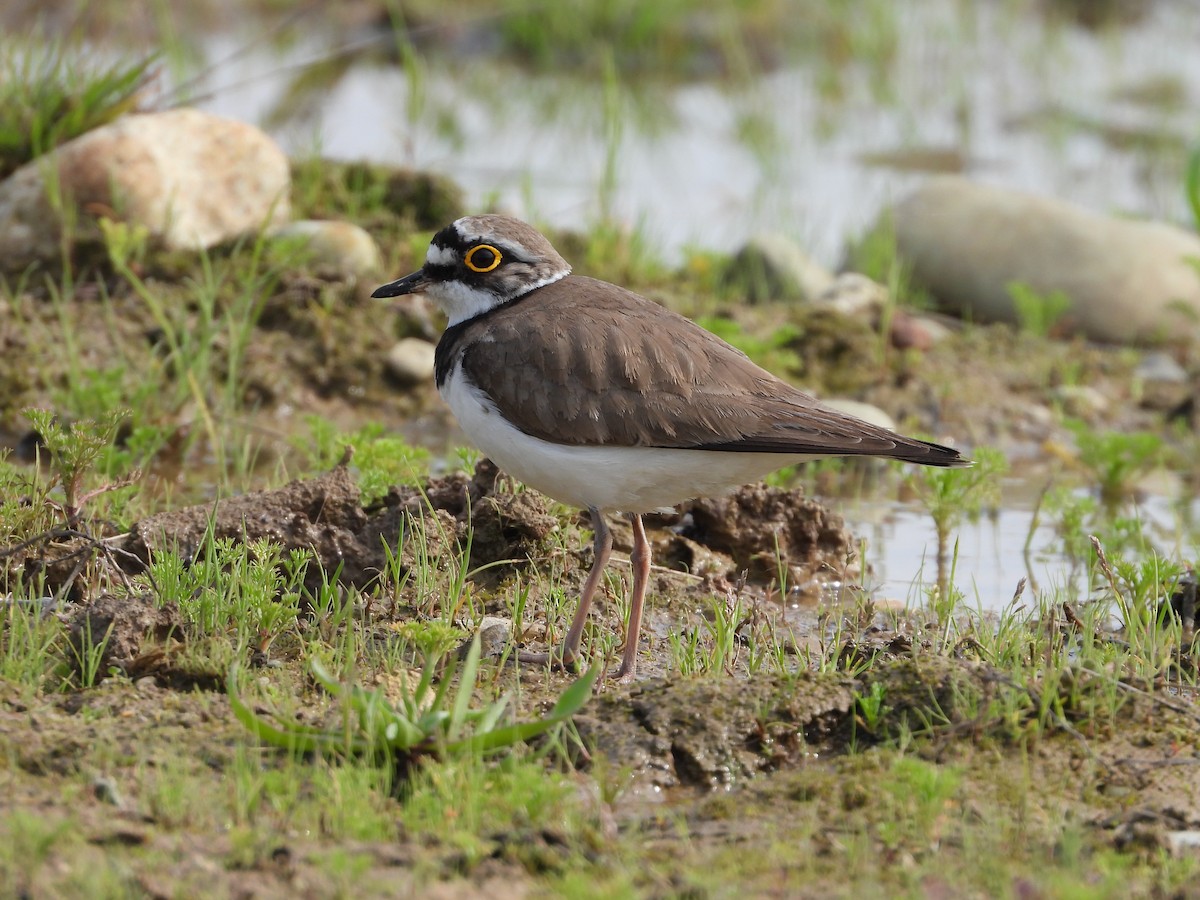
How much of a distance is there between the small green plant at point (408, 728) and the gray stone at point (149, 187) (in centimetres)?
486

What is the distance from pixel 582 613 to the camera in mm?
5660

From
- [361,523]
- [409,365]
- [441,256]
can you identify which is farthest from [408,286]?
[409,365]

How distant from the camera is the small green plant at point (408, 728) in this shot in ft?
14.5

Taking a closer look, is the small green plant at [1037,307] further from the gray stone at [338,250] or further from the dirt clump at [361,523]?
the dirt clump at [361,523]

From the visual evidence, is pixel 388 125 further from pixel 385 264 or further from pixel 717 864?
pixel 717 864

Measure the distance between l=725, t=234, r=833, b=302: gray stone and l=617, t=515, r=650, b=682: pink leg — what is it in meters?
4.77

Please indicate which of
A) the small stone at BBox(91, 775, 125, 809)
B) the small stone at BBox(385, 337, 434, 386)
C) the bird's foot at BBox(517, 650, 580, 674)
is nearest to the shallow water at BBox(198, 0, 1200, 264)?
the small stone at BBox(385, 337, 434, 386)

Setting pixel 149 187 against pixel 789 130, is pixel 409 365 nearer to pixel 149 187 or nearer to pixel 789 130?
pixel 149 187

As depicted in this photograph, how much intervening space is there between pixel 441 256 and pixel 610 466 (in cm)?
126

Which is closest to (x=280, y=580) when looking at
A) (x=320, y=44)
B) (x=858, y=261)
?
(x=858, y=261)

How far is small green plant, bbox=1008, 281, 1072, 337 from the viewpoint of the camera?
399 inches

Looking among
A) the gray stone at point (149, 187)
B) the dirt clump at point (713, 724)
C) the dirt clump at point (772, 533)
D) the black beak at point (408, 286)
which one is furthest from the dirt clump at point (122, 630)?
the gray stone at point (149, 187)

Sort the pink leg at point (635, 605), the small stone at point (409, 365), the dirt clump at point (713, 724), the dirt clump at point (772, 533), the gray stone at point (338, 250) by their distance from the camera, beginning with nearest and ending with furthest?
the dirt clump at point (713, 724) < the pink leg at point (635, 605) < the dirt clump at point (772, 533) < the small stone at point (409, 365) < the gray stone at point (338, 250)

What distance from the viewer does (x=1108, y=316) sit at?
10.7 metres
